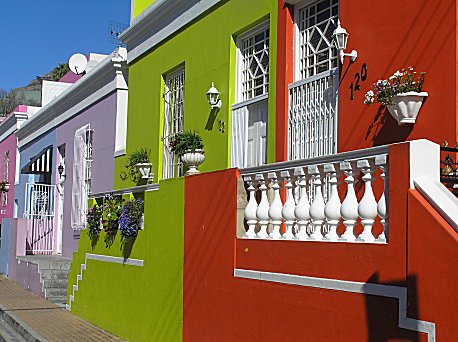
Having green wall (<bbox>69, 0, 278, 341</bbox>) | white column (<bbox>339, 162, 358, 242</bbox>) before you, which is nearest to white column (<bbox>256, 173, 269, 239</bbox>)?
white column (<bbox>339, 162, 358, 242</bbox>)

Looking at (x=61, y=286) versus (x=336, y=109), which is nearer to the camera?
(x=336, y=109)

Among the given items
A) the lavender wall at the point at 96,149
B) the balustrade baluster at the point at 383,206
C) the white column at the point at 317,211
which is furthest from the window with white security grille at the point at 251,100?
the lavender wall at the point at 96,149

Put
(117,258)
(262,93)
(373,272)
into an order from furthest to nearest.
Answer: (117,258) → (262,93) → (373,272)

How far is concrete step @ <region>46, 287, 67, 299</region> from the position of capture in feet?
49.4

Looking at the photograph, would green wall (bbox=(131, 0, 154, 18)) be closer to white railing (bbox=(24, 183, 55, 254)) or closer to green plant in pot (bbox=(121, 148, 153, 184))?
green plant in pot (bbox=(121, 148, 153, 184))

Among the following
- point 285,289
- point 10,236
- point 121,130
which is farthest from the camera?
point 10,236

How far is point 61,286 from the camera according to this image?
1535 cm

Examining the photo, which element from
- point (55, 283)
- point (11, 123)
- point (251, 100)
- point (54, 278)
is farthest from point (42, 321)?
point (11, 123)

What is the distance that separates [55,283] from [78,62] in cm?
858

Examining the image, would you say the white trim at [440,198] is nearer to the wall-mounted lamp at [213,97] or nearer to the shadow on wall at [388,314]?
the shadow on wall at [388,314]

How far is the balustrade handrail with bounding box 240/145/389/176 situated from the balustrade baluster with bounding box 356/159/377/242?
0.08 meters

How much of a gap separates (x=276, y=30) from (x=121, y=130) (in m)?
6.67

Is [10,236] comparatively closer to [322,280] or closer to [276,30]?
[276,30]

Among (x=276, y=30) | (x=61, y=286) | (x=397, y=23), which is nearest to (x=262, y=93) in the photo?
(x=276, y=30)
